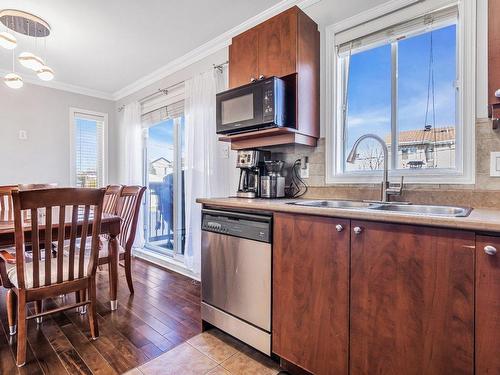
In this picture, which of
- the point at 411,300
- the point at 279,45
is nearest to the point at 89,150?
the point at 279,45

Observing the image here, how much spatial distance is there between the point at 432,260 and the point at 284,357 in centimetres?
96

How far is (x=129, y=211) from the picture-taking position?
2801 mm

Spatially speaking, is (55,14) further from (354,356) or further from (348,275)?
(354,356)

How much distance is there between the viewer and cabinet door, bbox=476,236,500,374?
96cm

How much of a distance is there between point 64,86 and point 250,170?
3520mm

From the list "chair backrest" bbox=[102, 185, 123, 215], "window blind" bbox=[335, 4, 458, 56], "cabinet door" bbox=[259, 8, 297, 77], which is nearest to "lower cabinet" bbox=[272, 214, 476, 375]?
"cabinet door" bbox=[259, 8, 297, 77]

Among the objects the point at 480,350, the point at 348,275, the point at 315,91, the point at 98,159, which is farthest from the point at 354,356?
the point at 98,159

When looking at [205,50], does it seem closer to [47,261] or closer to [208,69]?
[208,69]

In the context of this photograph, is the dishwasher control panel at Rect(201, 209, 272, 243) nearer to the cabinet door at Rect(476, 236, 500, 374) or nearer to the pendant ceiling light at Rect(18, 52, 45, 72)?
the cabinet door at Rect(476, 236, 500, 374)

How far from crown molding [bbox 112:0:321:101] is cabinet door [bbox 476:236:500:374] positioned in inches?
79.9

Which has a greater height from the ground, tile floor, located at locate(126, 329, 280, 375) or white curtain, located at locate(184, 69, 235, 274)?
white curtain, located at locate(184, 69, 235, 274)

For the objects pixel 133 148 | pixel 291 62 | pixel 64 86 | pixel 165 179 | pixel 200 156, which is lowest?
pixel 165 179

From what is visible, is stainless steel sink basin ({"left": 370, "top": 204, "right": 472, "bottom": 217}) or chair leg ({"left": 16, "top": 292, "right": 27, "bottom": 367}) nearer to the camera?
stainless steel sink basin ({"left": 370, "top": 204, "right": 472, "bottom": 217})

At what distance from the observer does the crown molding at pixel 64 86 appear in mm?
3798
